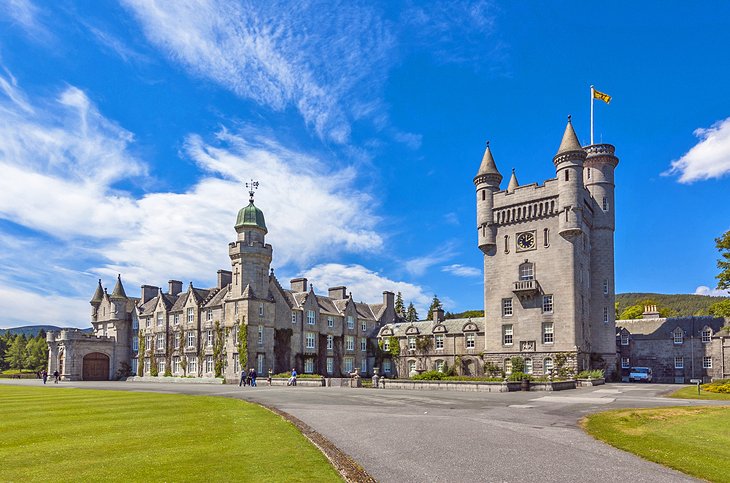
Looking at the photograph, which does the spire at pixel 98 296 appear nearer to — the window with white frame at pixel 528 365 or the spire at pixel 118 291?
the spire at pixel 118 291

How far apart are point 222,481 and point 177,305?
64121 mm

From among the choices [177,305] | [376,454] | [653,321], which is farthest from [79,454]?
[653,321]

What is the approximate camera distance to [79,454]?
12648 millimetres

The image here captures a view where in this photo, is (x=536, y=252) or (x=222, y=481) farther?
(x=536, y=252)

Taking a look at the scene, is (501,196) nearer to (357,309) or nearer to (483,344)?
(483,344)

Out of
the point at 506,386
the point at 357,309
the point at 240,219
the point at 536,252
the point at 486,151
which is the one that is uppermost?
the point at 486,151

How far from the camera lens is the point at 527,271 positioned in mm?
59031

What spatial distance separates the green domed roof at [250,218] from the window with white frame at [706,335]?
52734mm

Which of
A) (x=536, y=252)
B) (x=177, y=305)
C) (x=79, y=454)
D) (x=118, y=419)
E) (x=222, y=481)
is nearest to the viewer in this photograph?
(x=222, y=481)

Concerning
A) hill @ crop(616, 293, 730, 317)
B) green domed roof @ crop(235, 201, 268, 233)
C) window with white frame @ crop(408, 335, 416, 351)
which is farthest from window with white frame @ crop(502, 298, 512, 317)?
hill @ crop(616, 293, 730, 317)

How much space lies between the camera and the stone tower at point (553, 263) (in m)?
55.3

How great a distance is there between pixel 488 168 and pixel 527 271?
12.5 metres

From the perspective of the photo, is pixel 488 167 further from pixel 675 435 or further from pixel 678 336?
pixel 675 435

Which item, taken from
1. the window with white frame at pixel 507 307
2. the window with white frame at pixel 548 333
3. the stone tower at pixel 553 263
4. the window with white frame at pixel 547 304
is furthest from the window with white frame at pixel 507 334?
the window with white frame at pixel 547 304
